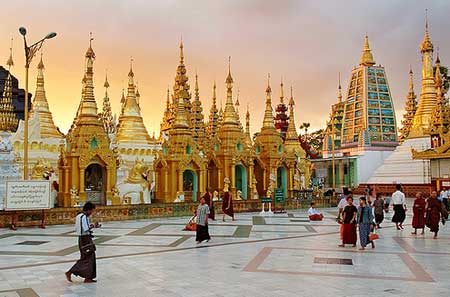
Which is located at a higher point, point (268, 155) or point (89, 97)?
point (89, 97)

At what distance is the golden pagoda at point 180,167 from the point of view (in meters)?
27.4

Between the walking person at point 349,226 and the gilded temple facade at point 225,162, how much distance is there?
14.3m

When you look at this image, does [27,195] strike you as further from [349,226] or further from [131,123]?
[131,123]

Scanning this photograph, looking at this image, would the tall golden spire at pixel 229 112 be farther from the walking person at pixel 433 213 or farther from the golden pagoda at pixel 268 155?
the walking person at pixel 433 213

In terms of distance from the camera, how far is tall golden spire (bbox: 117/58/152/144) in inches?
1534

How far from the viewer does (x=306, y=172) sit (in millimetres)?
43281

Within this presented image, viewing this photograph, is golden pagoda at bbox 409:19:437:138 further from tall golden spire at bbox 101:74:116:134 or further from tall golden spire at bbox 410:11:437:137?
tall golden spire at bbox 101:74:116:134

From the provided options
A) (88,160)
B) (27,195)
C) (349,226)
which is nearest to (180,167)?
(88,160)

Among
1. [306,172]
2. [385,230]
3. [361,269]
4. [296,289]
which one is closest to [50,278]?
[296,289]

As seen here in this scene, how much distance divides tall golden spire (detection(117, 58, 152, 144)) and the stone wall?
47.1ft

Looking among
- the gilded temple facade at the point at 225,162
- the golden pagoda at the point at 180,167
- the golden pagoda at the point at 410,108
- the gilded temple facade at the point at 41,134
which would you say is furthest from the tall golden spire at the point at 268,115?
the golden pagoda at the point at 410,108

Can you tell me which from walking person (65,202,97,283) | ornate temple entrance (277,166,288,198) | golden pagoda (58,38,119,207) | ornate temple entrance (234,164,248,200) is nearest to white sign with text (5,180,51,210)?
golden pagoda (58,38,119,207)

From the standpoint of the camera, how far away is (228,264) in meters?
11.0

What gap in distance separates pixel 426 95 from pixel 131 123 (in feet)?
117
